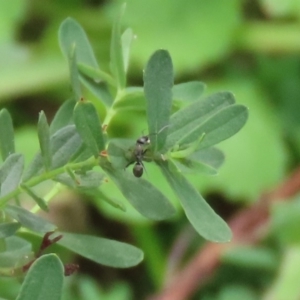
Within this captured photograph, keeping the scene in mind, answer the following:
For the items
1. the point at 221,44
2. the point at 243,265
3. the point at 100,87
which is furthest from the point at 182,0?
the point at 100,87

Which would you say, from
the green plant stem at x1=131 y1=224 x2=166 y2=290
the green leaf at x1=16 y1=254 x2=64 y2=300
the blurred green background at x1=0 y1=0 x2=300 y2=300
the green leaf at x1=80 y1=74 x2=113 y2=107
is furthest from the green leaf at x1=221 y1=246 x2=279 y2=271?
the green leaf at x1=16 y1=254 x2=64 y2=300

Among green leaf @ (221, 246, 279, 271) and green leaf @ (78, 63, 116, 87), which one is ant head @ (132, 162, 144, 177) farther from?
green leaf @ (221, 246, 279, 271)

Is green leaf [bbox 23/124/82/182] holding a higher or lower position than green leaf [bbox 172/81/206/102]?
lower

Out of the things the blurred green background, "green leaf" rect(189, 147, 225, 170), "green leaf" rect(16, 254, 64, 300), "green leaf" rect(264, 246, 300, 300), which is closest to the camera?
"green leaf" rect(16, 254, 64, 300)

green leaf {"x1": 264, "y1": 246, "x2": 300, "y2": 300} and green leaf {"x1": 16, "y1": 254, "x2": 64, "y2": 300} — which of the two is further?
green leaf {"x1": 264, "y1": 246, "x2": 300, "y2": 300}

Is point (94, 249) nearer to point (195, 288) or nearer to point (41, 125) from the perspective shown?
point (41, 125)

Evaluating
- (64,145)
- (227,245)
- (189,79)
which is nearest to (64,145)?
(64,145)

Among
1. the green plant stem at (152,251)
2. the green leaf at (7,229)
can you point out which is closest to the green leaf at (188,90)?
the green leaf at (7,229)

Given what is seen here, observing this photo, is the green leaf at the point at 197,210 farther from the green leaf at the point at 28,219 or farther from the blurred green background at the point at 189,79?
the blurred green background at the point at 189,79
